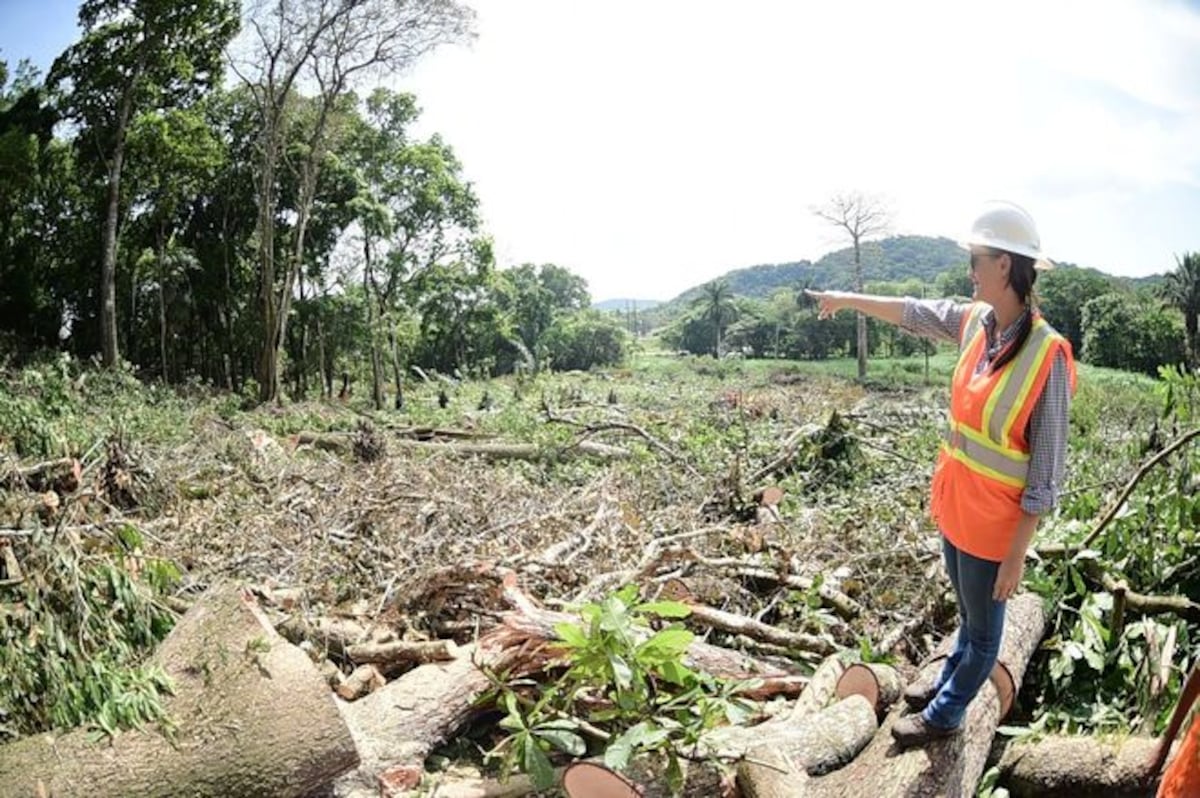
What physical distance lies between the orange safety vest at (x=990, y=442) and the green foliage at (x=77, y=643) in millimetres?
2403

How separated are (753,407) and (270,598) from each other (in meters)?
10.7

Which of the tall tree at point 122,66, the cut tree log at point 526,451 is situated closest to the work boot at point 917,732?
the cut tree log at point 526,451

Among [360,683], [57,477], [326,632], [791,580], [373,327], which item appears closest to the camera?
[360,683]

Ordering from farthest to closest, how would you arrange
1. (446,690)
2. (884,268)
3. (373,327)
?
(884,268)
(373,327)
(446,690)

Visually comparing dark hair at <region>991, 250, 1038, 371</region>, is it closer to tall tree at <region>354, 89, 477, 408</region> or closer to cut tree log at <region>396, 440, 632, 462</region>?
cut tree log at <region>396, 440, 632, 462</region>

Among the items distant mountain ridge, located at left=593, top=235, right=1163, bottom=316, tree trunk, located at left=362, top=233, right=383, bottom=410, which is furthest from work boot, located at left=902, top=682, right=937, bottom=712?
distant mountain ridge, located at left=593, top=235, right=1163, bottom=316

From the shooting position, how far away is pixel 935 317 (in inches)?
119

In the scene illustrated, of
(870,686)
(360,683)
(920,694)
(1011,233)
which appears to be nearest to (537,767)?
(360,683)

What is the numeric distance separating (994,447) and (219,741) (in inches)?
93.7

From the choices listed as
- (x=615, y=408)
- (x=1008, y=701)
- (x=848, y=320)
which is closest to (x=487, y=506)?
(x=1008, y=701)

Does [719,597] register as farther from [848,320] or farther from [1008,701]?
[848,320]

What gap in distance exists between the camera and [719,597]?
452 centimetres

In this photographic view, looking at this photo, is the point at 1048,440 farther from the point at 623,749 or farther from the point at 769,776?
the point at 623,749

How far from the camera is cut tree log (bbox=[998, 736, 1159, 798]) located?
269 cm
